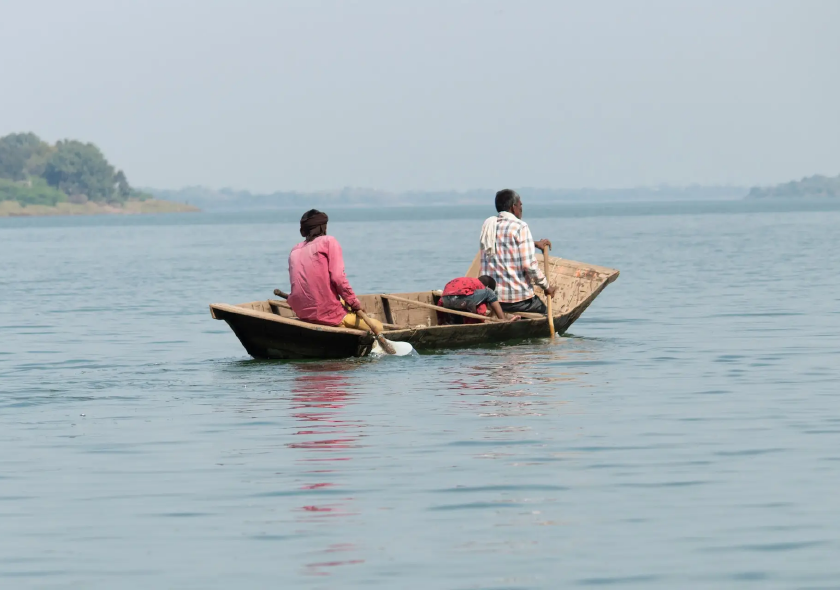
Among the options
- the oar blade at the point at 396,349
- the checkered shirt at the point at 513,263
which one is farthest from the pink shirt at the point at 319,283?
the checkered shirt at the point at 513,263

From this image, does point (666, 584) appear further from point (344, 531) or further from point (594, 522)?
point (344, 531)

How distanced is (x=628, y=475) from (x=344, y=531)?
2.29m

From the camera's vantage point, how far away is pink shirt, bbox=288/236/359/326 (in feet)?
49.5

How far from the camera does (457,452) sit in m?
10.0

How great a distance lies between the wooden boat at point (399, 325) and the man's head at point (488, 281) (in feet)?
1.94

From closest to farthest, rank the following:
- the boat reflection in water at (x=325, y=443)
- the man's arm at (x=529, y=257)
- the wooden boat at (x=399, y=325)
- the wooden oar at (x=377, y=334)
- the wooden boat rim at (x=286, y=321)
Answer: the boat reflection in water at (x=325, y=443)
the wooden boat rim at (x=286, y=321)
the wooden boat at (x=399, y=325)
the wooden oar at (x=377, y=334)
the man's arm at (x=529, y=257)

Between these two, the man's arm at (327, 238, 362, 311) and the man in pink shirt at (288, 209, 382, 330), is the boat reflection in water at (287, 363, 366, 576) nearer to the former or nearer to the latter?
the man in pink shirt at (288, 209, 382, 330)

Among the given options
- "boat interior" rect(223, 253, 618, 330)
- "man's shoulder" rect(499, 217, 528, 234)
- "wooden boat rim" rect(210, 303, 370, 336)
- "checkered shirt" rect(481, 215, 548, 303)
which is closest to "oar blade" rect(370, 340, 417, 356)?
"boat interior" rect(223, 253, 618, 330)

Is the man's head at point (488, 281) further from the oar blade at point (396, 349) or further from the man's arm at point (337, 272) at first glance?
the man's arm at point (337, 272)

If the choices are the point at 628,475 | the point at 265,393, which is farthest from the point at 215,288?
the point at 628,475

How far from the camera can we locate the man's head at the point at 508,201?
56.5ft

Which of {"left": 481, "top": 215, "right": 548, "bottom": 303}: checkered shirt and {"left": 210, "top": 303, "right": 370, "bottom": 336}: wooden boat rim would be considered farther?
{"left": 481, "top": 215, "right": 548, "bottom": 303}: checkered shirt

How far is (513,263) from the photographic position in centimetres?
1734

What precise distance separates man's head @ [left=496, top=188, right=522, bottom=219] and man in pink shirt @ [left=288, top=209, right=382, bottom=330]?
281cm
